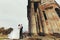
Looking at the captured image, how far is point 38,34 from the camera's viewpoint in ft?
38.0

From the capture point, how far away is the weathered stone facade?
39.6 feet

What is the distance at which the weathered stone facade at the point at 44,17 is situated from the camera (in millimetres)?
12070

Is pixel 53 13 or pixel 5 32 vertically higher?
pixel 53 13

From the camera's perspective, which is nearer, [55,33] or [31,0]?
[55,33]

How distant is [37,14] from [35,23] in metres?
1.16

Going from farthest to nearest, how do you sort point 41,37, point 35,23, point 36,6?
1. point 36,6
2. point 35,23
3. point 41,37

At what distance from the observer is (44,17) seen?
13320mm

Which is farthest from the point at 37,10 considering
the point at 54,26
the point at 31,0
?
the point at 54,26

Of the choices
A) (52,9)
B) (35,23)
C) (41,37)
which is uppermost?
(52,9)

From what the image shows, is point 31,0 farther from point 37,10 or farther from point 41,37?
point 41,37

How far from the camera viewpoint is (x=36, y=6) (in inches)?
604

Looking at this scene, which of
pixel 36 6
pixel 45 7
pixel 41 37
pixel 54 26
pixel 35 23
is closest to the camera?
pixel 41 37

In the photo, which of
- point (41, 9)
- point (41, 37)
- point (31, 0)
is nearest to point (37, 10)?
point (41, 9)

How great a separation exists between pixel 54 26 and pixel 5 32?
2.89 metres
